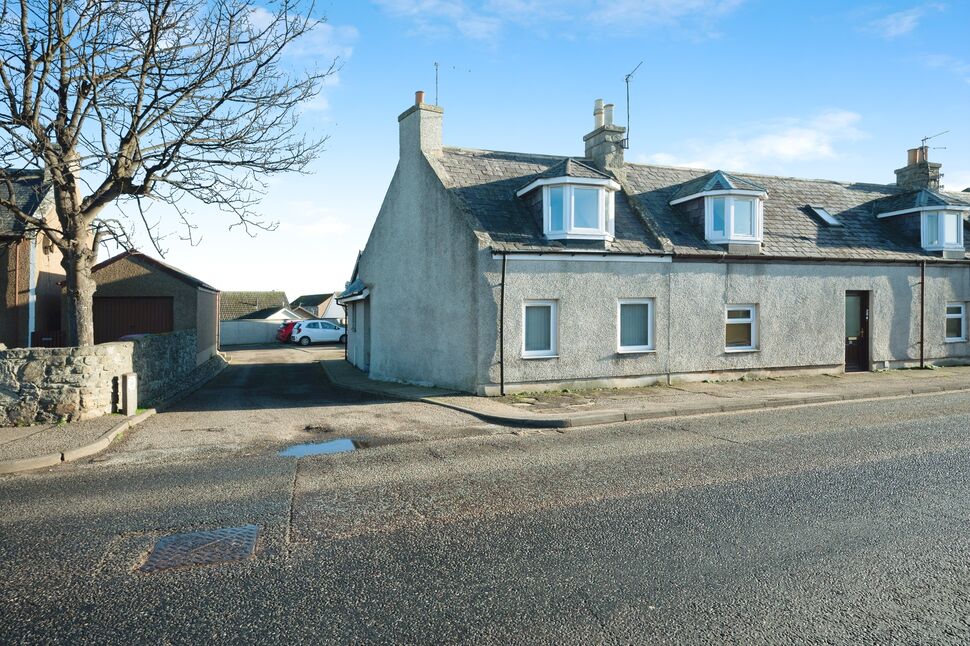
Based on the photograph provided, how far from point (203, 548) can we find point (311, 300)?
70344mm

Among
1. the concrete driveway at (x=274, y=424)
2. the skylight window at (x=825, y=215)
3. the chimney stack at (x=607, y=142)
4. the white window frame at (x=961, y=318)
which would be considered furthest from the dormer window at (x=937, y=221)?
the concrete driveway at (x=274, y=424)

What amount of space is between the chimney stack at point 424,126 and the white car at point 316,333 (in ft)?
90.2

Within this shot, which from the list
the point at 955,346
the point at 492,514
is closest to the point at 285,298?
the point at 955,346

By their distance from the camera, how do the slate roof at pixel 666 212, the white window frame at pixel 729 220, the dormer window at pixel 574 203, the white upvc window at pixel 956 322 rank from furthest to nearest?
the white upvc window at pixel 956 322 → the white window frame at pixel 729 220 → the slate roof at pixel 666 212 → the dormer window at pixel 574 203

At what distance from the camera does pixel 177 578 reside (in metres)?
4.68

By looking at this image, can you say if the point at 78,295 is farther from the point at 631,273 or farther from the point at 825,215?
the point at 825,215

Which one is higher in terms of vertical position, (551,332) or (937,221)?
(937,221)

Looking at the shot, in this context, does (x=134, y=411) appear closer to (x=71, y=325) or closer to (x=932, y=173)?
(x=71, y=325)

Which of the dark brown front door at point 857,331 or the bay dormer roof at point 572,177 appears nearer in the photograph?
the bay dormer roof at point 572,177

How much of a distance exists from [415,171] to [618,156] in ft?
20.0

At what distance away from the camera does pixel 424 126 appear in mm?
16938

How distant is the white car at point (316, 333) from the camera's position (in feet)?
140

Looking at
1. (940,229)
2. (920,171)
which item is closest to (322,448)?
(940,229)

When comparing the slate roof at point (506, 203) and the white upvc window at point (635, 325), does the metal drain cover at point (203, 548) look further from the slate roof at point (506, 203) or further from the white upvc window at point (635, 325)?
the white upvc window at point (635, 325)
